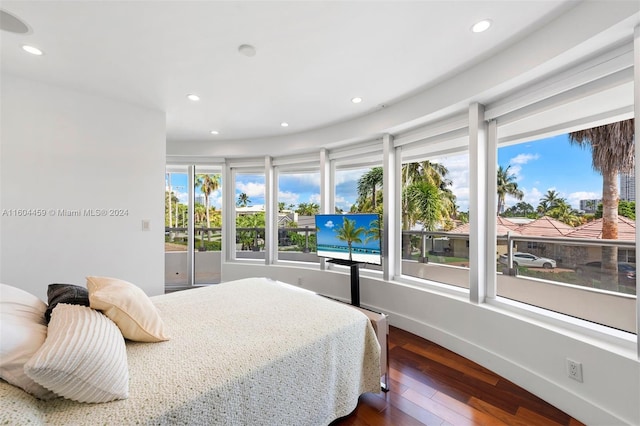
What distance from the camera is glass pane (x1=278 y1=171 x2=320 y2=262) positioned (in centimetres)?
432

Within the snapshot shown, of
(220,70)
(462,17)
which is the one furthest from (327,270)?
(462,17)

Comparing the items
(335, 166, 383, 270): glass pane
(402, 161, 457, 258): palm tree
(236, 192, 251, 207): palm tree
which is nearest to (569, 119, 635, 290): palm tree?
(402, 161, 457, 258): palm tree

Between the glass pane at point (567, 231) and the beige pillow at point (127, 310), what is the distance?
2.69 m

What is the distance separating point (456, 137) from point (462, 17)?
126cm

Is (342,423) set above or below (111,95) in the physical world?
below

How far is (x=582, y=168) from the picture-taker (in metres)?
1.90

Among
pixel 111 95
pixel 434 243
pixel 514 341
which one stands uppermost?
pixel 111 95

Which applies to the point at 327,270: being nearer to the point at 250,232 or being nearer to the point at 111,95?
the point at 250,232

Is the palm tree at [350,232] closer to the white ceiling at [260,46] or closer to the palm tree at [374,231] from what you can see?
the palm tree at [374,231]

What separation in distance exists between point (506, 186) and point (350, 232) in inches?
63.2

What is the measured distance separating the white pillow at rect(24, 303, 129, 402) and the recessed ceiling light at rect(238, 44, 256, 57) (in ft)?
6.21

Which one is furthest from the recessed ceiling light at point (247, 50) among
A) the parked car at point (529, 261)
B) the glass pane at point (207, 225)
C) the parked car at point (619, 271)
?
the glass pane at point (207, 225)

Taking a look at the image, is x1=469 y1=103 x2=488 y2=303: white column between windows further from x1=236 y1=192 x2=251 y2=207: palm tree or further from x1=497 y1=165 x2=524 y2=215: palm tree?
x1=236 y1=192 x2=251 y2=207: palm tree
